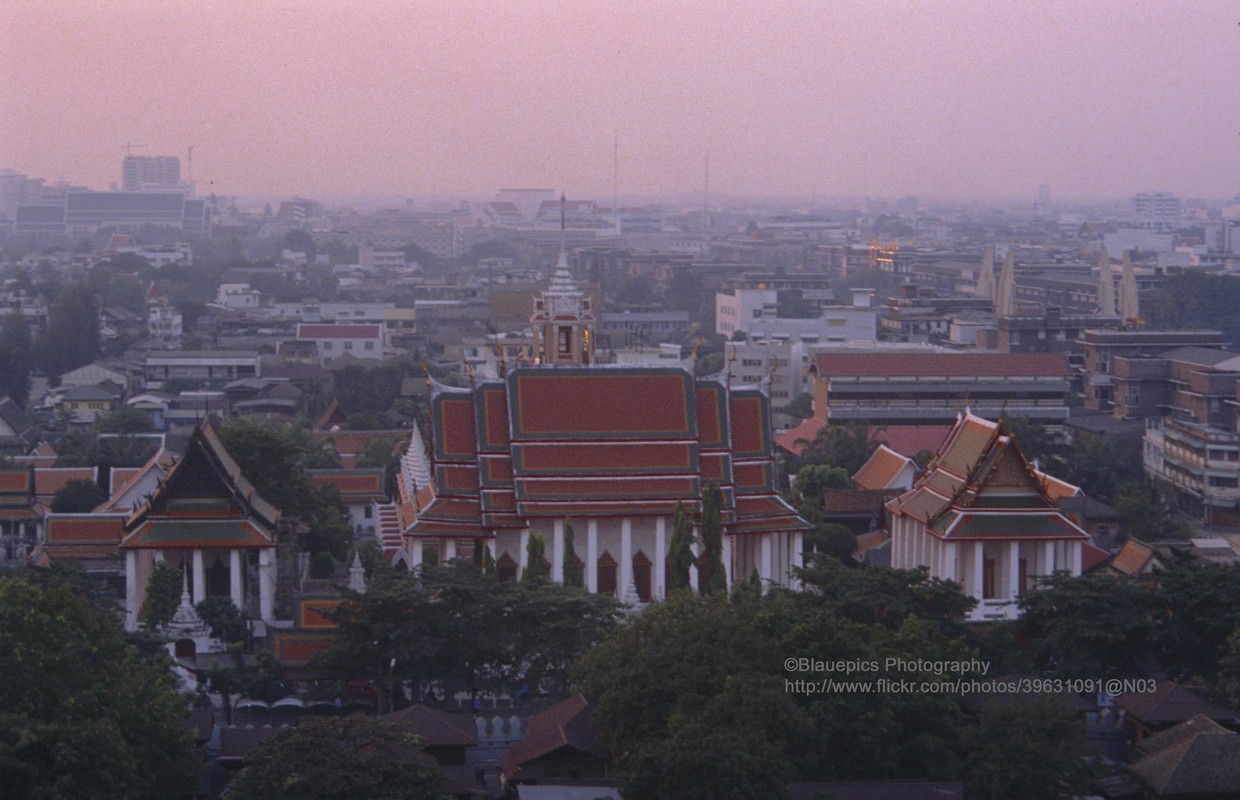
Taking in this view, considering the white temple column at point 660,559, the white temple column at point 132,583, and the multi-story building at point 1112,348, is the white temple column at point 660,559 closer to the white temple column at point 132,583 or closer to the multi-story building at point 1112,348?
the white temple column at point 132,583

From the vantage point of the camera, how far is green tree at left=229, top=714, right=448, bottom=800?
1998 centimetres

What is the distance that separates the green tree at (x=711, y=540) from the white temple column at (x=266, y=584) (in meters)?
6.33

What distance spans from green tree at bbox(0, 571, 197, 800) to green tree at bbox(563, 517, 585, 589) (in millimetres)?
7976

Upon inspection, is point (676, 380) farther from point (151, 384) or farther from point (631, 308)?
point (631, 308)

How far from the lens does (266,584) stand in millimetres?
31531

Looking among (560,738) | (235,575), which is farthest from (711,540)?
(560,738)

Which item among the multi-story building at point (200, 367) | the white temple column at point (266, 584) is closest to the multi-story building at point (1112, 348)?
the multi-story building at point (200, 367)

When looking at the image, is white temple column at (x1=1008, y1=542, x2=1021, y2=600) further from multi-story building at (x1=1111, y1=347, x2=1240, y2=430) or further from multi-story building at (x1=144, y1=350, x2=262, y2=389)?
multi-story building at (x1=144, y1=350, x2=262, y2=389)

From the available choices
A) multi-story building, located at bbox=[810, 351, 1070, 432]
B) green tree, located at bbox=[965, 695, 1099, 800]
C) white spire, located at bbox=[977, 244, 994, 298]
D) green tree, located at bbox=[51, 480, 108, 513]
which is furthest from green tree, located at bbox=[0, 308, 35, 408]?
green tree, located at bbox=[965, 695, 1099, 800]

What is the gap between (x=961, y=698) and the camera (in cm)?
2455

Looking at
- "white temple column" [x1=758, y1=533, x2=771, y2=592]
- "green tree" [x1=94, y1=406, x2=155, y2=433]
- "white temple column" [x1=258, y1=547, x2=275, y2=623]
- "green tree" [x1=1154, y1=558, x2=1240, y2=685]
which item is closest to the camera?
"green tree" [x1=1154, y1=558, x2=1240, y2=685]

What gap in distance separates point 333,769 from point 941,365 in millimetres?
38039

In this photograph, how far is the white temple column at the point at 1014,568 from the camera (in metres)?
31.5

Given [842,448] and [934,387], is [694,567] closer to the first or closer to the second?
[842,448]
